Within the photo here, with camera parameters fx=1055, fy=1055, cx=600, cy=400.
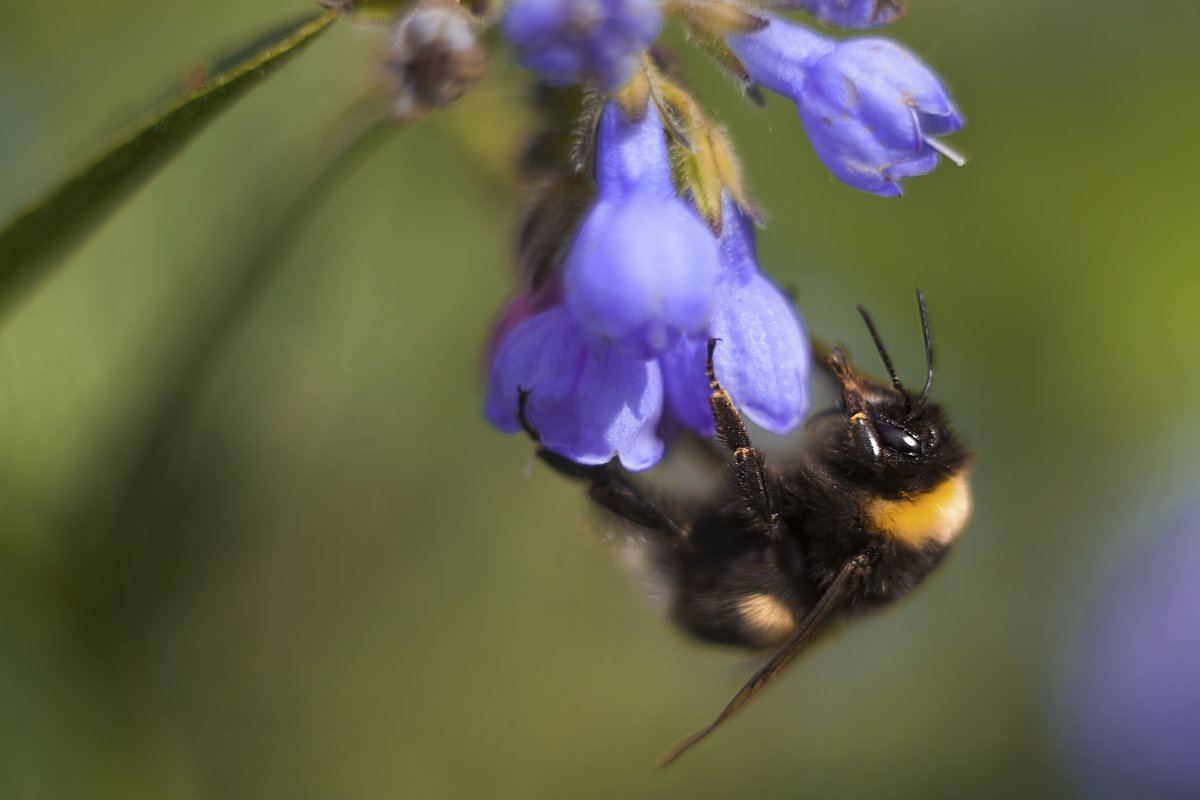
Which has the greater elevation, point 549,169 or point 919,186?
point 549,169

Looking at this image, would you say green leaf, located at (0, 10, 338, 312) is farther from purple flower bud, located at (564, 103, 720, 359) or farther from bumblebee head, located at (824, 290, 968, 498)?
bumblebee head, located at (824, 290, 968, 498)

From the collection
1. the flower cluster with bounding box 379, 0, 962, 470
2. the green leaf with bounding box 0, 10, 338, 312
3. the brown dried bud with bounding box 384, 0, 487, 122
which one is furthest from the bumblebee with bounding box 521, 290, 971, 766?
the green leaf with bounding box 0, 10, 338, 312

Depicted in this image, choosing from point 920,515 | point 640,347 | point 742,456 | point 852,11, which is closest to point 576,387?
point 640,347

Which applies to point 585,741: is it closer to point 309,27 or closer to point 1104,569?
point 1104,569

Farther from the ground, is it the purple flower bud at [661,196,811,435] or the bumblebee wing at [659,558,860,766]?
the purple flower bud at [661,196,811,435]

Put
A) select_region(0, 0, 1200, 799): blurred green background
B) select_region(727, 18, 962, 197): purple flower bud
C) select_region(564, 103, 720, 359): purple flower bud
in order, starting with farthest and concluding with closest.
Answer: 1. select_region(0, 0, 1200, 799): blurred green background
2. select_region(727, 18, 962, 197): purple flower bud
3. select_region(564, 103, 720, 359): purple flower bud

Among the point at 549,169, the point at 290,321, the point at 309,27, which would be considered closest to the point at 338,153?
the point at 549,169
